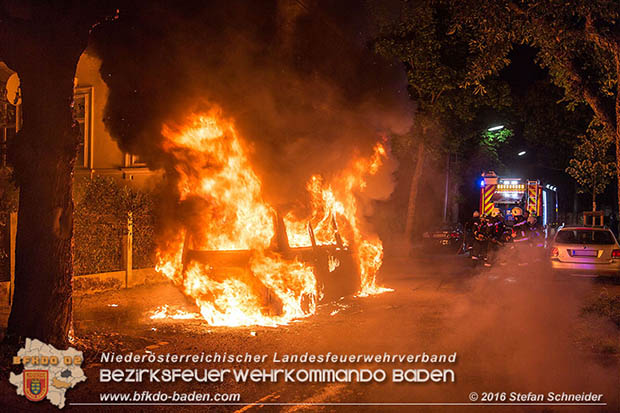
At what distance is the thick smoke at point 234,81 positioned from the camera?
9.36m

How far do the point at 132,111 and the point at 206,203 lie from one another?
2.60m

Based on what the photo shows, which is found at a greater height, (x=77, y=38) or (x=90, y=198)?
(x=77, y=38)

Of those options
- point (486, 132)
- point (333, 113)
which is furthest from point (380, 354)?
point (486, 132)

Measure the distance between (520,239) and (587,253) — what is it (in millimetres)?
5458

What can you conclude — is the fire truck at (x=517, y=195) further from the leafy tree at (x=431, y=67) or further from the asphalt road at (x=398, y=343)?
the asphalt road at (x=398, y=343)

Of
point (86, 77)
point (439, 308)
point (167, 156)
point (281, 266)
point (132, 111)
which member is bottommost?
point (439, 308)

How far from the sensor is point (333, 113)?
11.9 m

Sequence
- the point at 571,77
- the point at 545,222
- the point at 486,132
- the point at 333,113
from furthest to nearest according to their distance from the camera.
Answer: the point at 486,132
the point at 545,222
the point at 333,113
the point at 571,77

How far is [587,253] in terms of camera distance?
46.5 feet

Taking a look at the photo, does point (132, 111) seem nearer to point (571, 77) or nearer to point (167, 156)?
point (167, 156)

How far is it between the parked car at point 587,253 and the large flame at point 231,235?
7.66m

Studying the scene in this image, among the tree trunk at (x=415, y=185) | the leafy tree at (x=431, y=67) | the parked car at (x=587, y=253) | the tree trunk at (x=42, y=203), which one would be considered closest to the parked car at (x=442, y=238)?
the tree trunk at (x=415, y=185)

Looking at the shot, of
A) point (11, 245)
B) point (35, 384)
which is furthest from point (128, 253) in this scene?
point (35, 384)

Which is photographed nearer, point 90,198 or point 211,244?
point 211,244
